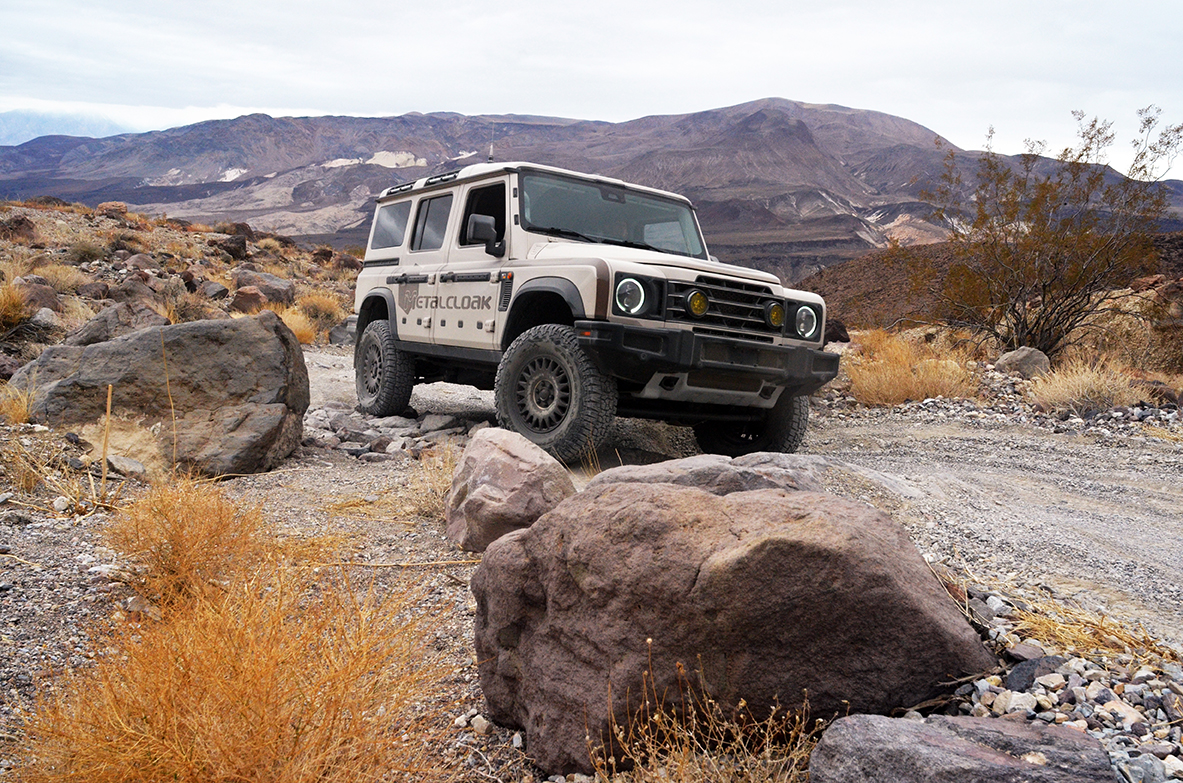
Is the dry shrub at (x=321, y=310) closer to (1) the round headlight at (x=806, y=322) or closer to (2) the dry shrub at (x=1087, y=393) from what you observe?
(1) the round headlight at (x=806, y=322)

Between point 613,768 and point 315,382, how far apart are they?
8.75 m

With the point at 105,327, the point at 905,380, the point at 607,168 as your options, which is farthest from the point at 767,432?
the point at 607,168

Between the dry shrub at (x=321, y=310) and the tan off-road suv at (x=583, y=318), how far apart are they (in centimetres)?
921

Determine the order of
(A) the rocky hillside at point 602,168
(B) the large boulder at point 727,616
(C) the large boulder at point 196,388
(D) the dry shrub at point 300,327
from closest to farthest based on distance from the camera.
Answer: (B) the large boulder at point 727,616 < (C) the large boulder at point 196,388 < (D) the dry shrub at point 300,327 < (A) the rocky hillside at point 602,168

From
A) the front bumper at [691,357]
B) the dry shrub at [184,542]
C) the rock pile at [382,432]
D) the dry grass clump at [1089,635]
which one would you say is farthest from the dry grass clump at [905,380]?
the dry shrub at [184,542]

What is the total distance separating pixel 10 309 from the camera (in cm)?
930

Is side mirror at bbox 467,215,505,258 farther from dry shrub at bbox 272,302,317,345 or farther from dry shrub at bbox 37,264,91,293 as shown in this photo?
dry shrub at bbox 37,264,91,293

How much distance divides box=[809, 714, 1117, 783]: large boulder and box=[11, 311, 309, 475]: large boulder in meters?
4.80

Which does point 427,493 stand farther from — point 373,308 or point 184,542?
point 373,308

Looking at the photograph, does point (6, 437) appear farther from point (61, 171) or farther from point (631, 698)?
point (61, 171)

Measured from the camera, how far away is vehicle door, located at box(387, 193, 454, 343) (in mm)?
7258

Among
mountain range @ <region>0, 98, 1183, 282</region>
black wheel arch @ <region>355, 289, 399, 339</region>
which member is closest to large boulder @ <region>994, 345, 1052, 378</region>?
black wheel arch @ <region>355, 289, 399, 339</region>

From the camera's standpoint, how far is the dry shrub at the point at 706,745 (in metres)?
2.02

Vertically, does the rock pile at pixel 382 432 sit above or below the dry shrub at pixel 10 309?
below
